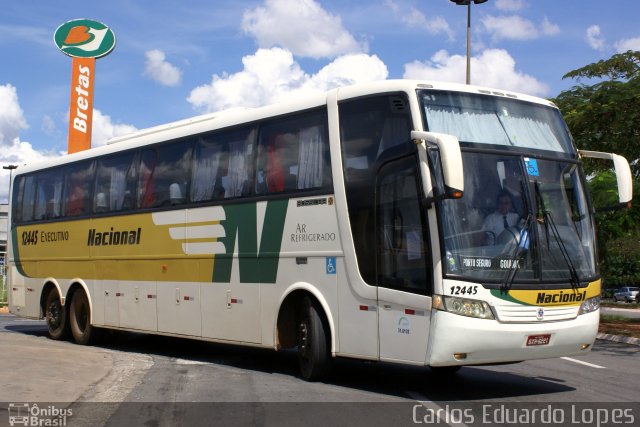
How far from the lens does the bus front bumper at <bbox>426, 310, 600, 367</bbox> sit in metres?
8.88

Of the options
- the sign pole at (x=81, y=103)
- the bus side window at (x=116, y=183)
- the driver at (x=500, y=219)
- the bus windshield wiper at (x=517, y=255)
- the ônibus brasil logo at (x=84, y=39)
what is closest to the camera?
the bus windshield wiper at (x=517, y=255)

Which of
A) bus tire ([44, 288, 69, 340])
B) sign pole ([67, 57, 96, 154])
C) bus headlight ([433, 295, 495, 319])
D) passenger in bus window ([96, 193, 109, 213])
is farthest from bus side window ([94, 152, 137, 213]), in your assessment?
sign pole ([67, 57, 96, 154])

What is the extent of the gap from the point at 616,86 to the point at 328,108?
11652mm

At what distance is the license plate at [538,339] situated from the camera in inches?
361

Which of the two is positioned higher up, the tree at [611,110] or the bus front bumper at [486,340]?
the tree at [611,110]

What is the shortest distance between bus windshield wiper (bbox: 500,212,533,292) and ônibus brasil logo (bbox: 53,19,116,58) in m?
28.6

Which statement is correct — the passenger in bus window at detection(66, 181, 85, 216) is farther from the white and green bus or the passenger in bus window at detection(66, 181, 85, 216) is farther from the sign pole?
the sign pole

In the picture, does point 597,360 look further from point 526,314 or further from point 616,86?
point 616,86

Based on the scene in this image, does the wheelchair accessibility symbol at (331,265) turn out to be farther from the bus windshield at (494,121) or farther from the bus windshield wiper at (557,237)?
the bus windshield wiper at (557,237)

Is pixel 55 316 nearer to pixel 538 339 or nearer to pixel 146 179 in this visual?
pixel 146 179

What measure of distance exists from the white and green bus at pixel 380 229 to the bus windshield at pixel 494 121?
0.03m

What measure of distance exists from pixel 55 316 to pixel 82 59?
19.3 meters

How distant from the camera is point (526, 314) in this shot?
9125mm

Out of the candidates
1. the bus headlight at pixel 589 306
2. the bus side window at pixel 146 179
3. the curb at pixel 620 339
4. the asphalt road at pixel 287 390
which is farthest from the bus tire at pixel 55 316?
the curb at pixel 620 339
